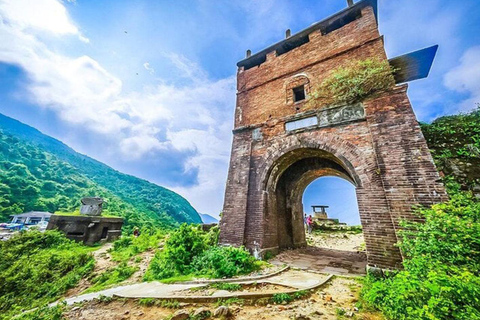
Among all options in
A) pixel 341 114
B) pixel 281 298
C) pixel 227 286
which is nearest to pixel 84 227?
pixel 227 286

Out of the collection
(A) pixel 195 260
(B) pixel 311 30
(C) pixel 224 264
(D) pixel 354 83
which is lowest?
(A) pixel 195 260

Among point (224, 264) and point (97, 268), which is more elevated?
point (224, 264)

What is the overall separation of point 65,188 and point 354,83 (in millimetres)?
50422

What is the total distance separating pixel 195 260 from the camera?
6141mm

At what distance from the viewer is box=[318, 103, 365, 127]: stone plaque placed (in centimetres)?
652

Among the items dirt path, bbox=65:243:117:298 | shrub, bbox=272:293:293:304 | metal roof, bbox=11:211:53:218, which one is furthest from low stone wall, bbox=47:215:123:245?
metal roof, bbox=11:211:53:218

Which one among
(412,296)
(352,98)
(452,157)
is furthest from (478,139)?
(412,296)

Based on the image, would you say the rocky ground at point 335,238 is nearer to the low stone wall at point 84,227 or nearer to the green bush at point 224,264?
the green bush at point 224,264

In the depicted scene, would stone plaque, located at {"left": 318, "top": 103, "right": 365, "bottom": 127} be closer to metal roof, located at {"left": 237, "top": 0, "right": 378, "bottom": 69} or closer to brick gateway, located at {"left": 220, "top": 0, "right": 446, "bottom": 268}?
brick gateway, located at {"left": 220, "top": 0, "right": 446, "bottom": 268}

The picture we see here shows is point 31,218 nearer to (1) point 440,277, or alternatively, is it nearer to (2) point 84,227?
(2) point 84,227

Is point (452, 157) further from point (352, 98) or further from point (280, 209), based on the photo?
point (280, 209)

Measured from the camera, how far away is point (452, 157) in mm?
5059

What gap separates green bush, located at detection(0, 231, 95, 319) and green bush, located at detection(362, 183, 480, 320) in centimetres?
1041

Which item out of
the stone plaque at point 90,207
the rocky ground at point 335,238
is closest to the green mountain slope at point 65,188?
the stone plaque at point 90,207
